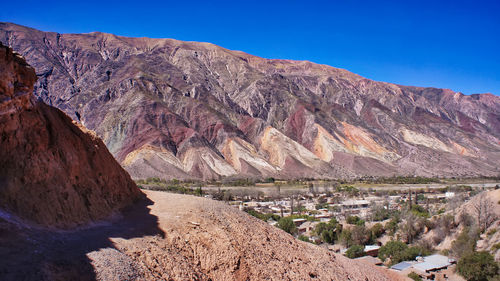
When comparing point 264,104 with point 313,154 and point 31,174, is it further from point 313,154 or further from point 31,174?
point 31,174

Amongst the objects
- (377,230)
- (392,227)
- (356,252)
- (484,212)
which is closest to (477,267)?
(356,252)

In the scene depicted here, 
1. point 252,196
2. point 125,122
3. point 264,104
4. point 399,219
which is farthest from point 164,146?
point 399,219

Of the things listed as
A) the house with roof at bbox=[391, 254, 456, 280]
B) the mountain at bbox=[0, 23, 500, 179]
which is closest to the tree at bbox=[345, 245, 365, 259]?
the house with roof at bbox=[391, 254, 456, 280]

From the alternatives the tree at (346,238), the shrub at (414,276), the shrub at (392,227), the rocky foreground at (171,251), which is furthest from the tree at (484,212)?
the rocky foreground at (171,251)

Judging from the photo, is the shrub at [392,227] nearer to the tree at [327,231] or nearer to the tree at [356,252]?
the tree at [327,231]

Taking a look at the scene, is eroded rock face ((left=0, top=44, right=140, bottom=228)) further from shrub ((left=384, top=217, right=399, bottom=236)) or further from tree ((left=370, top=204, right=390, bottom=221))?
tree ((left=370, top=204, right=390, bottom=221))

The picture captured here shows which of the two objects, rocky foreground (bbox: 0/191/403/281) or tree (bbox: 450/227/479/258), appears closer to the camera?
rocky foreground (bbox: 0/191/403/281)

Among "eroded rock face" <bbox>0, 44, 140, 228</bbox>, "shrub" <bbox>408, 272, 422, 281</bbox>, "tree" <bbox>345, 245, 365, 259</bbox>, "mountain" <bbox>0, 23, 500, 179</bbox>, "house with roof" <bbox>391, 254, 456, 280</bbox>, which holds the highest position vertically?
"mountain" <bbox>0, 23, 500, 179</bbox>
